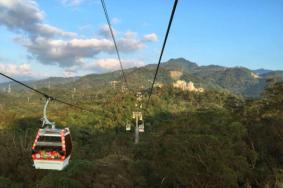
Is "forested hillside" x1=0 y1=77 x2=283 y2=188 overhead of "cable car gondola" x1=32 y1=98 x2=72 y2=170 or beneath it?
beneath

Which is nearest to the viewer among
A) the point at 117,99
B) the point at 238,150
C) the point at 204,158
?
the point at 204,158

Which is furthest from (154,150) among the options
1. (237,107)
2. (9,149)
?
(9,149)

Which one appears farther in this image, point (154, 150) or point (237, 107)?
point (237, 107)

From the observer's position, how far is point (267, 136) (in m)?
38.0

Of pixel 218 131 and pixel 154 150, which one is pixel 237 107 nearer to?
pixel 218 131

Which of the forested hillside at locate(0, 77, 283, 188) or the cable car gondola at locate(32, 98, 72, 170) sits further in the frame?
the forested hillside at locate(0, 77, 283, 188)

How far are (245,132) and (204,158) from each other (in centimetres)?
1073

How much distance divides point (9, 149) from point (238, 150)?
1318 inches

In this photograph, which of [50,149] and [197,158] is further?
[197,158]

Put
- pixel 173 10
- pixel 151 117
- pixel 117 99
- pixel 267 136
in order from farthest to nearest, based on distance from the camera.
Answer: pixel 117 99
pixel 151 117
pixel 267 136
pixel 173 10

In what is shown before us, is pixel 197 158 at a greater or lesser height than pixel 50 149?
lesser

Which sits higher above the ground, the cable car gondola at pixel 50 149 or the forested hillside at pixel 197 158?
the cable car gondola at pixel 50 149

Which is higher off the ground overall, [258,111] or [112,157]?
[258,111]

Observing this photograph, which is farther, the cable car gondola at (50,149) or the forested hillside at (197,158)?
the forested hillside at (197,158)
